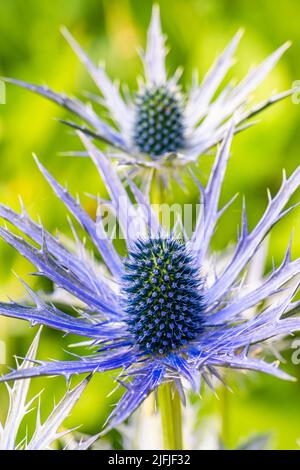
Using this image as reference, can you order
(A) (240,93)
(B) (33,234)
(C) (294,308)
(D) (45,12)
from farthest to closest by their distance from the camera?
(D) (45,12) < (A) (240,93) < (B) (33,234) < (C) (294,308)

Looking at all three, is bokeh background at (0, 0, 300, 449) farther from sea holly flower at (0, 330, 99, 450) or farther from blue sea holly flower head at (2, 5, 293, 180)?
sea holly flower at (0, 330, 99, 450)

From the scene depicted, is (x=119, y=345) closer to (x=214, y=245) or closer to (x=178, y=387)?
(x=178, y=387)

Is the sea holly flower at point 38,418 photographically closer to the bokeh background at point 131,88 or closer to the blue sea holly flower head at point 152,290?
the blue sea holly flower head at point 152,290

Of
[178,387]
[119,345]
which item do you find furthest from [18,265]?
[178,387]

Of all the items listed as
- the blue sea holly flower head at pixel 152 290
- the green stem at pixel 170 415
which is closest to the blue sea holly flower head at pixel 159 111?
the blue sea holly flower head at pixel 152 290

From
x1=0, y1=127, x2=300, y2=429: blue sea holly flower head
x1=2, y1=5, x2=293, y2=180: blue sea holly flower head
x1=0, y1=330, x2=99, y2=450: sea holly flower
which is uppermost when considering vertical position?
x1=2, y1=5, x2=293, y2=180: blue sea holly flower head

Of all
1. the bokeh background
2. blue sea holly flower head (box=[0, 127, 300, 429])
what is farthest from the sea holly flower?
the bokeh background
